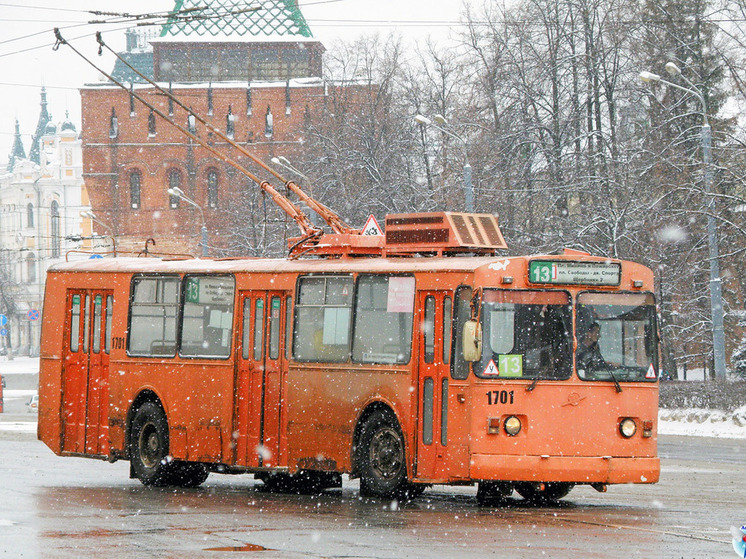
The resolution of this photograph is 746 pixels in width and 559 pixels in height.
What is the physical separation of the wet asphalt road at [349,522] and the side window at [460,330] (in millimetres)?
1278

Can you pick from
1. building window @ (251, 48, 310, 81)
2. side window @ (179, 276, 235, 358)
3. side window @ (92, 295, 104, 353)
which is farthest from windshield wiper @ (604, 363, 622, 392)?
building window @ (251, 48, 310, 81)

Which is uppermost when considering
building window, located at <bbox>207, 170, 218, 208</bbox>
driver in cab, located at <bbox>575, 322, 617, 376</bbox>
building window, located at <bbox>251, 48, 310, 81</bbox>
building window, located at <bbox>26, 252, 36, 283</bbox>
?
building window, located at <bbox>251, 48, 310, 81</bbox>

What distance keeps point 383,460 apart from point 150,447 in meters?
4.01

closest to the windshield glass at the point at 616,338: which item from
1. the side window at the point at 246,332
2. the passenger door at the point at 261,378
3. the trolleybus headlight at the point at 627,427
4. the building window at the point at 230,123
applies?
the trolleybus headlight at the point at 627,427

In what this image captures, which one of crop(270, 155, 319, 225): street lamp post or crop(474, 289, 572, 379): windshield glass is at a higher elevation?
crop(270, 155, 319, 225): street lamp post

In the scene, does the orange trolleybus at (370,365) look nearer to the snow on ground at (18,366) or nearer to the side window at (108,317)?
the side window at (108,317)

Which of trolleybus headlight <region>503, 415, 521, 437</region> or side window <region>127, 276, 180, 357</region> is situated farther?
side window <region>127, 276, 180, 357</region>

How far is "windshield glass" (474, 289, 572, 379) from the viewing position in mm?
Result: 13945

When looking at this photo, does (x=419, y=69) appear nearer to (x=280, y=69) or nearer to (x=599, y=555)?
(x=280, y=69)

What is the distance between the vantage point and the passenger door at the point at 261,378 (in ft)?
53.1

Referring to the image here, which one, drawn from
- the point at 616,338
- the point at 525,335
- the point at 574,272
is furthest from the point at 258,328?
the point at 616,338

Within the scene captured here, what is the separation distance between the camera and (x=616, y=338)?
Result: 14.4 m

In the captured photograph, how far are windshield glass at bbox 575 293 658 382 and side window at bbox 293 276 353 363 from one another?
8.44 feet

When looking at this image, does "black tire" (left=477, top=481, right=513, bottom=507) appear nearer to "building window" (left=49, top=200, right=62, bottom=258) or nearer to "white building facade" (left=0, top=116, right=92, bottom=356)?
"building window" (left=49, top=200, right=62, bottom=258)
